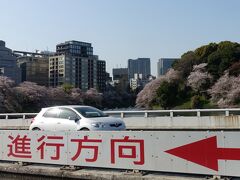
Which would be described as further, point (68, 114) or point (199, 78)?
point (199, 78)

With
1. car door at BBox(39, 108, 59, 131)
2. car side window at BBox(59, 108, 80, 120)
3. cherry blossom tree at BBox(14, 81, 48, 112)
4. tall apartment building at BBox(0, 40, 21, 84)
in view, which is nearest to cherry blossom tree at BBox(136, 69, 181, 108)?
cherry blossom tree at BBox(14, 81, 48, 112)

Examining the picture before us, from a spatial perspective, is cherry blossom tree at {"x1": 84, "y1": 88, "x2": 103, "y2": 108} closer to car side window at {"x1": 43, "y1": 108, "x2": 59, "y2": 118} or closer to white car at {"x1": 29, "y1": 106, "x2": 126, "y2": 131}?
car side window at {"x1": 43, "y1": 108, "x2": 59, "y2": 118}

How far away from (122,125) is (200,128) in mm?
7234

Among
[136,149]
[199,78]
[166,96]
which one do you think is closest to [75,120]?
[136,149]

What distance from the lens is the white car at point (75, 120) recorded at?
571 inches

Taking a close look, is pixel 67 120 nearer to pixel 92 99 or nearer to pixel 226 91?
pixel 226 91

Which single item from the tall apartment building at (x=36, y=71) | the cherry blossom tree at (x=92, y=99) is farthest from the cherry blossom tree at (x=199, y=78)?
the tall apartment building at (x=36, y=71)

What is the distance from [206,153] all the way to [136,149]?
5.67ft

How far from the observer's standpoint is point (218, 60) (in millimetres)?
65188

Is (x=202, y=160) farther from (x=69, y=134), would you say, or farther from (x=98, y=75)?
(x=98, y=75)

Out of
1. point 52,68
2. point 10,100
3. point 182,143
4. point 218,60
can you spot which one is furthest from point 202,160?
point 52,68

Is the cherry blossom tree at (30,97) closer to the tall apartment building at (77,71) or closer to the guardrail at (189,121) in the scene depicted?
the guardrail at (189,121)

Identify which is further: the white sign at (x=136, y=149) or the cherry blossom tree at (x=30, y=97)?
the cherry blossom tree at (x=30, y=97)

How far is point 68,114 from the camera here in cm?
1531
